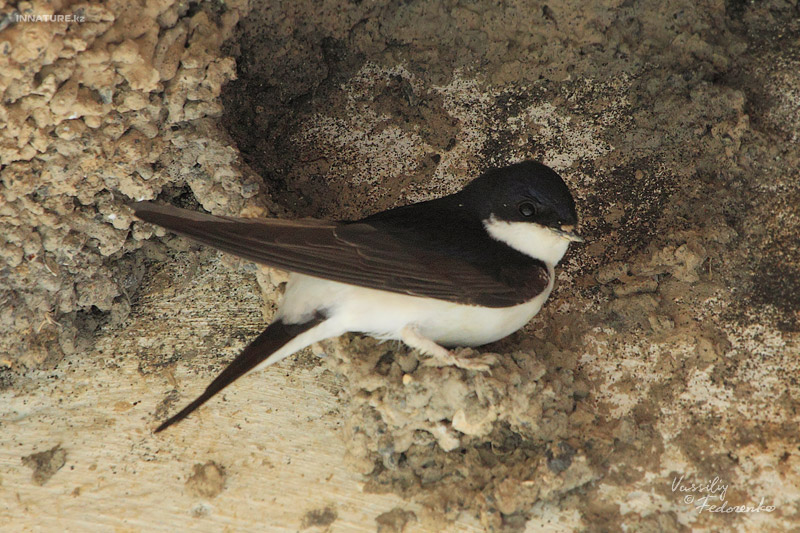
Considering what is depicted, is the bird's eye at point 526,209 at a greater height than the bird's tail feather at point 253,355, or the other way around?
the bird's eye at point 526,209

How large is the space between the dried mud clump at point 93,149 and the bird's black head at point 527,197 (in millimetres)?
747

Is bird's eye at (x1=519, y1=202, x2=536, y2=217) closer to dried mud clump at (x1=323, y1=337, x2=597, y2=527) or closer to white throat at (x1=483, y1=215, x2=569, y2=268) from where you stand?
white throat at (x1=483, y1=215, x2=569, y2=268)

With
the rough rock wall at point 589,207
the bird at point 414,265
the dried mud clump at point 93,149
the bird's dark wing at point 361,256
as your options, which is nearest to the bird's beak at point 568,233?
the bird at point 414,265

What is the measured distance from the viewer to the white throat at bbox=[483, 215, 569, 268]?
2312mm

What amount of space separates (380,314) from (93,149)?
944 mm

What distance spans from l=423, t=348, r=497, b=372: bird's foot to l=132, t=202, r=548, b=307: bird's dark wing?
143 millimetres

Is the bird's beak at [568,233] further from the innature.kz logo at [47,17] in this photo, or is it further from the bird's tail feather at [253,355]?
the innature.kz logo at [47,17]

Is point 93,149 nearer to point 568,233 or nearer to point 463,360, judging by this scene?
point 463,360

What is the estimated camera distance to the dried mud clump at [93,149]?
2047 millimetres

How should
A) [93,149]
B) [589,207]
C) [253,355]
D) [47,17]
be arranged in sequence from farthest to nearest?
[589,207], [93,149], [253,355], [47,17]

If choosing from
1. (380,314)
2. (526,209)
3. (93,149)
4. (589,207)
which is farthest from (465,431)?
(93,149)

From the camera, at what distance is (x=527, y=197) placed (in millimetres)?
2305

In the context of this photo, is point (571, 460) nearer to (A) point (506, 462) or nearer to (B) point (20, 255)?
(A) point (506, 462)

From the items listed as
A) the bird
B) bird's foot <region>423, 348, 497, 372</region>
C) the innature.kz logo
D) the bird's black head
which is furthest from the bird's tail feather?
the innature.kz logo
